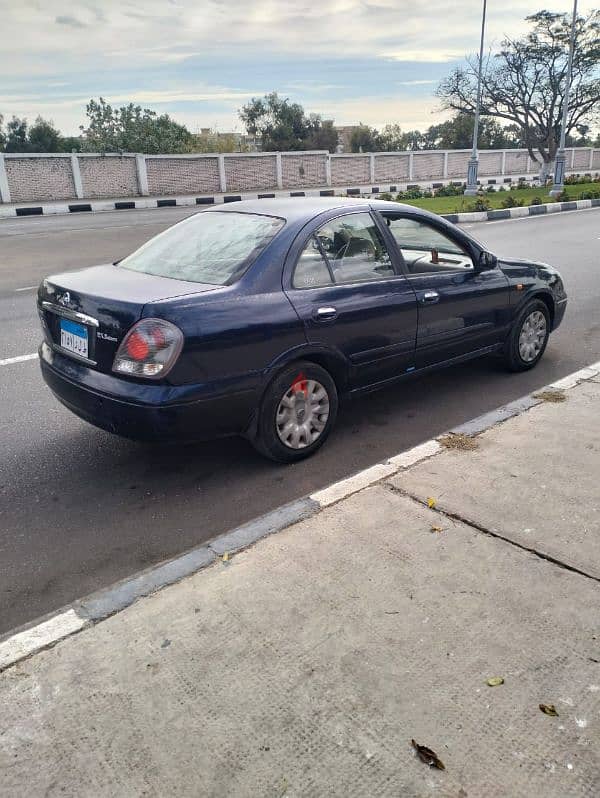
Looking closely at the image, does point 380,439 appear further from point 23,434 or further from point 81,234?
point 81,234

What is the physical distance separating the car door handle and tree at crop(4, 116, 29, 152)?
6250cm

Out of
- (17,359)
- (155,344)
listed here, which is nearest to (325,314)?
(155,344)

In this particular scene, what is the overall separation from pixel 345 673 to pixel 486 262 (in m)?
3.62

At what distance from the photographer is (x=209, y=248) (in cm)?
414

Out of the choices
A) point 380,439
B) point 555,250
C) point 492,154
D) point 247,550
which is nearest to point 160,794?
point 247,550

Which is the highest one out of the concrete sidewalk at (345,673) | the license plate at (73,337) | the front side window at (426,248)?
the front side window at (426,248)

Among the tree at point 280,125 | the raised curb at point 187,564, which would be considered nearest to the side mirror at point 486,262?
the raised curb at point 187,564

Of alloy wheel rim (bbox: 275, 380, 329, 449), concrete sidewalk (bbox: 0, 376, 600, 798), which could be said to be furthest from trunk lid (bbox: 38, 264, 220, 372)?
concrete sidewalk (bbox: 0, 376, 600, 798)

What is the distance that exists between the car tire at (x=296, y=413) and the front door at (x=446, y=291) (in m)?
0.92

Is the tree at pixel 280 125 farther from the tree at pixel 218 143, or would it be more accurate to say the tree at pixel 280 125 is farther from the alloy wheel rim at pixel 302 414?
the alloy wheel rim at pixel 302 414

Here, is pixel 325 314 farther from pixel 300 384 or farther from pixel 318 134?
pixel 318 134

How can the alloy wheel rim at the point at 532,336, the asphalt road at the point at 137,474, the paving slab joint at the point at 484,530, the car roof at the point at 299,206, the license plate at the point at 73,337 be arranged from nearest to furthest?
the paving slab joint at the point at 484,530 → the asphalt road at the point at 137,474 → the license plate at the point at 73,337 → the car roof at the point at 299,206 → the alloy wheel rim at the point at 532,336

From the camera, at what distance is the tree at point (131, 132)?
123 feet

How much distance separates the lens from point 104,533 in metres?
3.43
